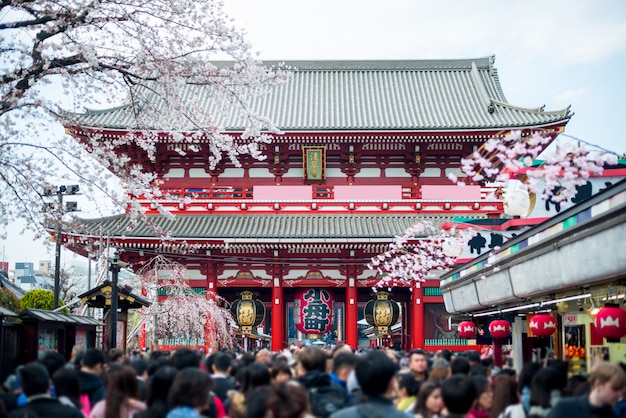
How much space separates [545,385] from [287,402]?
3.43 meters

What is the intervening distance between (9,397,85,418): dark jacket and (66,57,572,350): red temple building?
20395 millimetres

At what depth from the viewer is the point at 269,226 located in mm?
28422

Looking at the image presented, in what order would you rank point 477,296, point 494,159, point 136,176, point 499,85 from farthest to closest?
point 499,85
point 494,159
point 477,296
point 136,176

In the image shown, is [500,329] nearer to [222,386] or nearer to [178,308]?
[222,386]

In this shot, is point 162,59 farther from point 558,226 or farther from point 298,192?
point 298,192

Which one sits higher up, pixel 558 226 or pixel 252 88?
pixel 252 88

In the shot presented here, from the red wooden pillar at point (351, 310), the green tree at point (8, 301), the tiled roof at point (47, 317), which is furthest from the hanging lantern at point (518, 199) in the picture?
the green tree at point (8, 301)

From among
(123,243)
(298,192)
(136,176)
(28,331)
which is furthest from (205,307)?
(28,331)

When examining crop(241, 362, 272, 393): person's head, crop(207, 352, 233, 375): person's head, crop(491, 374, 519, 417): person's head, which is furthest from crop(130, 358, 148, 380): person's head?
crop(491, 374, 519, 417): person's head

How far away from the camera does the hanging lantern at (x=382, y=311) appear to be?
95.2ft

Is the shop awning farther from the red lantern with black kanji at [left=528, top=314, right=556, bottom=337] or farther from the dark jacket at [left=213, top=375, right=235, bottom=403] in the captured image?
the dark jacket at [left=213, top=375, right=235, bottom=403]

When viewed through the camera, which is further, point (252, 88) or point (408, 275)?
point (408, 275)

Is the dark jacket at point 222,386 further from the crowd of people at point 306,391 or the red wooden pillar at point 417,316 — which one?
the red wooden pillar at point 417,316

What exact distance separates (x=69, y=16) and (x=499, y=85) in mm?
25018
